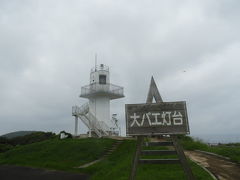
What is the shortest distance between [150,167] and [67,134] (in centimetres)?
1494

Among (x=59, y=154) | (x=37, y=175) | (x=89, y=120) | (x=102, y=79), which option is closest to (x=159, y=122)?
→ (x=37, y=175)

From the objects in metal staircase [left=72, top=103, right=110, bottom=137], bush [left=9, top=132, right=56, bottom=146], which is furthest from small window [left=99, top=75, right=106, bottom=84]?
bush [left=9, top=132, right=56, bottom=146]

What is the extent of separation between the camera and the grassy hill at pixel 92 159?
28.0 ft

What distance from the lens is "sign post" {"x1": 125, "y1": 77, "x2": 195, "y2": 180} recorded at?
552 centimetres

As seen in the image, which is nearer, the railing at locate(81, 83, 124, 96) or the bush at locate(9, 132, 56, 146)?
the railing at locate(81, 83, 124, 96)

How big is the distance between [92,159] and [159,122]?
10428 mm

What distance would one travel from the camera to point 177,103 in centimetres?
568

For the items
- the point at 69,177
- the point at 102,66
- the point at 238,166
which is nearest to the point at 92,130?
the point at 102,66

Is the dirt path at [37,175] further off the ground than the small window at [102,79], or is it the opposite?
the small window at [102,79]

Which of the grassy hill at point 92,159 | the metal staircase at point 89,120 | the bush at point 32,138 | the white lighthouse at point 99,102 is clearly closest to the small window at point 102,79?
the white lighthouse at point 99,102

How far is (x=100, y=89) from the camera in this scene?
2433cm

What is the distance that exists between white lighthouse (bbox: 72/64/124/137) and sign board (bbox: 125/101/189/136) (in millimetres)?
17561

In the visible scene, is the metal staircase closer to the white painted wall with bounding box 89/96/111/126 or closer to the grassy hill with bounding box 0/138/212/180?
the white painted wall with bounding box 89/96/111/126

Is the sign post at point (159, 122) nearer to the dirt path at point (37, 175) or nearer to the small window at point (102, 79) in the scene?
the dirt path at point (37, 175)
